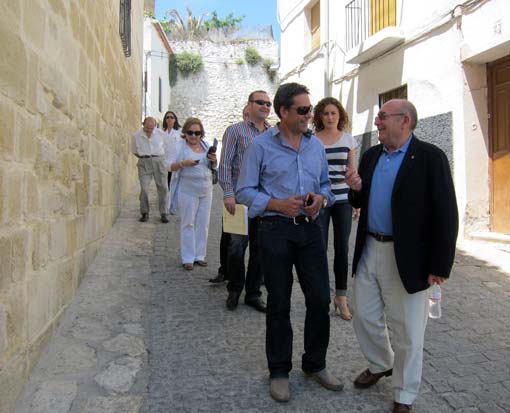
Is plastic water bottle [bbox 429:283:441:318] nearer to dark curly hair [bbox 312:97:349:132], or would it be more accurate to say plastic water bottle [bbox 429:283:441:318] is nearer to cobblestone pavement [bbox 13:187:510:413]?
cobblestone pavement [bbox 13:187:510:413]

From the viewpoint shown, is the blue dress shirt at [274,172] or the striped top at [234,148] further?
the striped top at [234,148]

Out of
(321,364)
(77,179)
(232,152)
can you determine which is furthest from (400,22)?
(321,364)

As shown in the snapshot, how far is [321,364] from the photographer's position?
2818 millimetres

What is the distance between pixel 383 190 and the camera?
2697 millimetres

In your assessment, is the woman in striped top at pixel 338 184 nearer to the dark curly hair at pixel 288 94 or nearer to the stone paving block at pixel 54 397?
the dark curly hair at pixel 288 94

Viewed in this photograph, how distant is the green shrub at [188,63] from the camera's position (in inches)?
1054

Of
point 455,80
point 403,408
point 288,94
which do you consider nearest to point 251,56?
Result: point 455,80

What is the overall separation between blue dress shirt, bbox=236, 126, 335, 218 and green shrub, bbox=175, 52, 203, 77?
25.4 metres

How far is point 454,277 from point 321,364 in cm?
292

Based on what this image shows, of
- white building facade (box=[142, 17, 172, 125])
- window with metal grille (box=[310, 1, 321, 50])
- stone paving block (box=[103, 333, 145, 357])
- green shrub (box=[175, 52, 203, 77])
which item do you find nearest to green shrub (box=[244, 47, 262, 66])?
green shrub (box=[175, 52, 203, 77])

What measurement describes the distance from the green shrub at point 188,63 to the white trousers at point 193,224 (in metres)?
23.0

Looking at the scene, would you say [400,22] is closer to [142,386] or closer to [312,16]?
[312,16]

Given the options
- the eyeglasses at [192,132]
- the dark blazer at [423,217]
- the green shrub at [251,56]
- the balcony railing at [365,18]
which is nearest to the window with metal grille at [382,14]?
the balcony railing at [365,18]

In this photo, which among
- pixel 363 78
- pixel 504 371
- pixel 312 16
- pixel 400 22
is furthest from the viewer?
pixel 312 16
